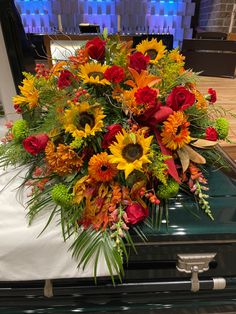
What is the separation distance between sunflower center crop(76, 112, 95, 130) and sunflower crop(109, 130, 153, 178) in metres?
0.08

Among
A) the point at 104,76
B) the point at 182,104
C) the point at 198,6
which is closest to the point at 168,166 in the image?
the point at 182,104

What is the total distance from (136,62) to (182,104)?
0.18 m

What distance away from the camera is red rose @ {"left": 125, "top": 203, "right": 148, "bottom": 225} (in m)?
0.66

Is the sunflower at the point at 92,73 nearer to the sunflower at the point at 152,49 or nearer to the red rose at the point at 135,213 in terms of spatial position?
the sunflower at the point at 152,49

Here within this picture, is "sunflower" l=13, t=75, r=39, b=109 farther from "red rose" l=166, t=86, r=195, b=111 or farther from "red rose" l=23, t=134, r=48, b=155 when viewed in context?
"red rose" l=166, t=86, r=195, b=111

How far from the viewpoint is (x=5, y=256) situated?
70 centimetres

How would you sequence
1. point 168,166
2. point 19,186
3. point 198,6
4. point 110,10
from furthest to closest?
point 198,6
point 110,10
point 19,186
point 168,166

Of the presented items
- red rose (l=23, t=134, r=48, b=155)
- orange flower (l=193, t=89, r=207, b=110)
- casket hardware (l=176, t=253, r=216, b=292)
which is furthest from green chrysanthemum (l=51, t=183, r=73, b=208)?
orange flower (l=193, t=89, r=207, b=110)

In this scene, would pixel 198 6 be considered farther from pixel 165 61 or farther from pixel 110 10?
pixel 165 61

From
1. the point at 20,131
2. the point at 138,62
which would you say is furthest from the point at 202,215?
the point at 20,131

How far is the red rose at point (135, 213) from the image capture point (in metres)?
0.66

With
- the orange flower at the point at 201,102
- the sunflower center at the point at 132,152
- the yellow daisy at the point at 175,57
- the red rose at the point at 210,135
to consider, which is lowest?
the red rose at the point at 210,135

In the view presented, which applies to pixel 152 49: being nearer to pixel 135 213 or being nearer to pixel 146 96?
pixel 146 96

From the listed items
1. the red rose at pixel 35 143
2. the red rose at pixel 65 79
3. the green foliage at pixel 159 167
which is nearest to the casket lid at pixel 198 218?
the green foliage at pixel 159 167
